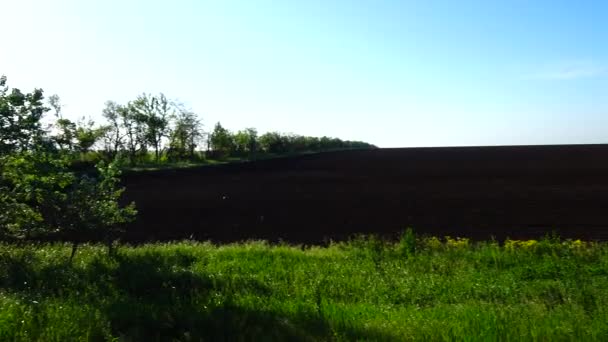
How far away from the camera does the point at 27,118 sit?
1050 centimetres

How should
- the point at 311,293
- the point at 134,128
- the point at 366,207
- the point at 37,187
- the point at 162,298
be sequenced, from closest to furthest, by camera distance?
1. the point at 162,298
2. the point at 311,293
3. the point at 37,187
4. the point at 366,207
5. the point at 134,128

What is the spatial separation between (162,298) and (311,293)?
2182 millimetres

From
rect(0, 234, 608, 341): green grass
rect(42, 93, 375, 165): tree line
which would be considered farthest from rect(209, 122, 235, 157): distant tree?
rect(0, 234, 608, 341): green grass

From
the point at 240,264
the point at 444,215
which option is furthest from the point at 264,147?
the point at 240,264

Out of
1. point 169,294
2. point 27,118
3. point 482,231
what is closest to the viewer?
point 169,294

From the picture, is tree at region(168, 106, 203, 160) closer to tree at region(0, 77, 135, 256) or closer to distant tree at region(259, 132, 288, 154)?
distant tree at region(259, 132, 288, 154)

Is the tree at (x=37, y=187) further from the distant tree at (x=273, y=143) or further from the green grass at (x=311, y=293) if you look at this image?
the distant tree at (x=273, y=143)

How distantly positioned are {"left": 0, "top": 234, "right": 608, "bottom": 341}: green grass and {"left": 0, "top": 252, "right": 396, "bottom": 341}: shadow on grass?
0.02 metres

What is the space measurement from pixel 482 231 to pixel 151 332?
51.5 ft

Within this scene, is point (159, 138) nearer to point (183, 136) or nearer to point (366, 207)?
point (183, 136)

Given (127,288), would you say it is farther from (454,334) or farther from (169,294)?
(454,334)

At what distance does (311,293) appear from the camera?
8148 millimetres

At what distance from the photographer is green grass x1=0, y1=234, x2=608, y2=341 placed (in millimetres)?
5828

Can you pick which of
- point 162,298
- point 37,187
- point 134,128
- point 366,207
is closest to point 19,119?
point 37,187
